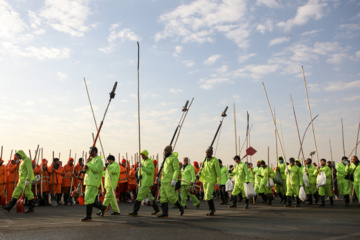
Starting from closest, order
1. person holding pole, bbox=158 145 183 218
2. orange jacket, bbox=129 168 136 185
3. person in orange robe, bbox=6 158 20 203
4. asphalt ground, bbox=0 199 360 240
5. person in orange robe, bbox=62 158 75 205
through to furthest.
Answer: asphalt ground, bbox=0 199 360 240 < person holding pole, bbox=158 145 183 218 < person in orange robe, bbox=6 158 20 203 < person in orange robe, bbox=62 158 75 205 < orange jacket, bbox=129 168 136 185

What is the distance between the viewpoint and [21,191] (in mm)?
12438

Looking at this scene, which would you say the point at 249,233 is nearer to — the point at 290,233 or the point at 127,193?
the point at 290,233

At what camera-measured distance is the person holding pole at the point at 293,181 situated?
1484 cm

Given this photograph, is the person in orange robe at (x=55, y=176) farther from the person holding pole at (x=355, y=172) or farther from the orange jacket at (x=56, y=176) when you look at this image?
the person holding pole at (x=355, y=172)

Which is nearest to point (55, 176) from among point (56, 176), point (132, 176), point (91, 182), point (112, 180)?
point (56, 176)

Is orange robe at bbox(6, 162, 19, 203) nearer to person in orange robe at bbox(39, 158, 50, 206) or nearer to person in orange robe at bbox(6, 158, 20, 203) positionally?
person in orange robe at bbox(6, 158, 20, 203)

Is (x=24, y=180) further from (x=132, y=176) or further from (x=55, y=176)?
(x=132, y=176)

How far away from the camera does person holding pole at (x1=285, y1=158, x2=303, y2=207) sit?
48.7 ft

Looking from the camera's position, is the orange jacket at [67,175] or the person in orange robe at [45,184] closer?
the person in orange robe at [45,184]

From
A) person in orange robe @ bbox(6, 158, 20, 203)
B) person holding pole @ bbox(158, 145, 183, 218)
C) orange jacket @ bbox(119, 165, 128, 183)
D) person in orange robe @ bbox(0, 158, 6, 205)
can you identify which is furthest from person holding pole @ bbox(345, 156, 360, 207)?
person in orange robe @ bbox(0, 158, 6, 205)

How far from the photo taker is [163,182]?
10531mm

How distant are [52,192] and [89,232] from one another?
1089cm

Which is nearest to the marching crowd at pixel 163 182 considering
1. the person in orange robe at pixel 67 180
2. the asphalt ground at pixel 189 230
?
the person in orange robe at pixel 67 180

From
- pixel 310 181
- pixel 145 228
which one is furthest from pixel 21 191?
pixel 310 181
